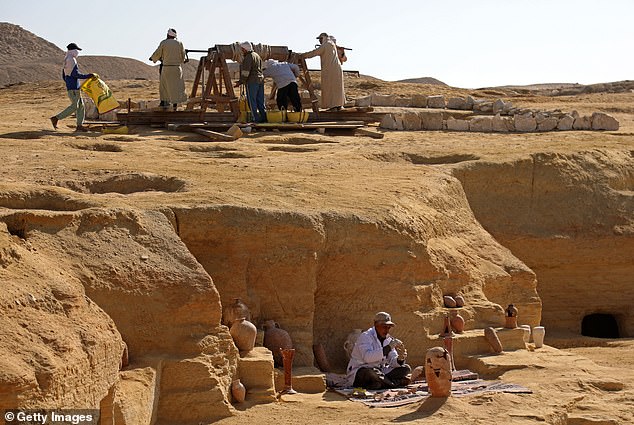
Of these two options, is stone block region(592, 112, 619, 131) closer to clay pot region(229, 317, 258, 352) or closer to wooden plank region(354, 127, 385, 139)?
wooden plank region(354, 127, 385, 139)

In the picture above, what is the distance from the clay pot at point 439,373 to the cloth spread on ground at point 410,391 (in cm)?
32

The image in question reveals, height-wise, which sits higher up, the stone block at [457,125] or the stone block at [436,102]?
the stone block at [436,102]

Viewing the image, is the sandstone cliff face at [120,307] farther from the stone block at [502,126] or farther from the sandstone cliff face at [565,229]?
the stone block at [502,126]

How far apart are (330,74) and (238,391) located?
Result: 11.2 metres

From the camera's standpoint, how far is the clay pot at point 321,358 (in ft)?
41.6

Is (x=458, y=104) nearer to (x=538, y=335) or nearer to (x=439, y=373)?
(x=538, y=335)

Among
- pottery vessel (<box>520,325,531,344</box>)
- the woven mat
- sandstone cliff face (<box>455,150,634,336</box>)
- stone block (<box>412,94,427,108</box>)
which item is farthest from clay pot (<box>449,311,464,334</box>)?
stone block (<box>412,94,427,108</box>)

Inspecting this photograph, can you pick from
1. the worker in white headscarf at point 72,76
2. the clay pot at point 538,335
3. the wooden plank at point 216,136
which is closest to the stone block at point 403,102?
the wooden plank at point 216,136

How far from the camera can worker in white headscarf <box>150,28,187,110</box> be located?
20031mm

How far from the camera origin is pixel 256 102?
19859 millimetres

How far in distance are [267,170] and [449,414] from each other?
5.23 m

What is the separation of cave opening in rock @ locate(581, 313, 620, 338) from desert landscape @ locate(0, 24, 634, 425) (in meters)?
0.05

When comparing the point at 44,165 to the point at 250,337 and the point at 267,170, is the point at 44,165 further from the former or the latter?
the point at 250,337

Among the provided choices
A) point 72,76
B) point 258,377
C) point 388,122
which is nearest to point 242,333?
point 258,377
